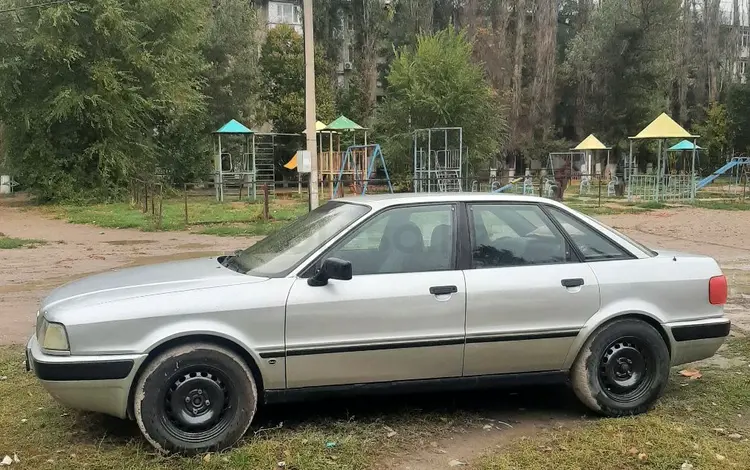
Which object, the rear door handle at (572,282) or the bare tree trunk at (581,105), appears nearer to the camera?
the rear door handle at (572,282)

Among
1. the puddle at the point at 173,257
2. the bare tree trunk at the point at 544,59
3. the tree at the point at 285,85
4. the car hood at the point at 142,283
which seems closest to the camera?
the car hood at the point at 142,283

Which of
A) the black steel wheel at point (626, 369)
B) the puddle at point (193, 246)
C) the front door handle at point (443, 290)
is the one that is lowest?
the puddle at point (193, 246)

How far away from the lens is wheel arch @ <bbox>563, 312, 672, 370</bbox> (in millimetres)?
4602

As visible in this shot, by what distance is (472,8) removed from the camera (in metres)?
50.4

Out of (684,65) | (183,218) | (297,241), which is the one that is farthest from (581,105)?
(297,241)

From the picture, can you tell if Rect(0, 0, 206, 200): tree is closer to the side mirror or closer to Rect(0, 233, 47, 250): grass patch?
Rect(0, 233, 47, 250): grass patch

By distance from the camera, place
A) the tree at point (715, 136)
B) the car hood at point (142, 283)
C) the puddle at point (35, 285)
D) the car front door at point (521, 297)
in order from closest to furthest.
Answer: the car hood at point (142, 283) → the car front door at point (521, 297) → the puddle at point (35, 285) → the tree at point (715, 136)

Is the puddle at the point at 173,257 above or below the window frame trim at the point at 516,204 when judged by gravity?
below

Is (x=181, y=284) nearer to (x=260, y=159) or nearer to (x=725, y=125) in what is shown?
(x=260, y=159)

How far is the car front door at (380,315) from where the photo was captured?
4.19 meters

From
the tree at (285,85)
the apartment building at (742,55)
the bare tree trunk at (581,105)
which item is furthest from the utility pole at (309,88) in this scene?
the apartment building at (742,55)

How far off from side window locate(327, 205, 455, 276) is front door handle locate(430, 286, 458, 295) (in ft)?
0.51

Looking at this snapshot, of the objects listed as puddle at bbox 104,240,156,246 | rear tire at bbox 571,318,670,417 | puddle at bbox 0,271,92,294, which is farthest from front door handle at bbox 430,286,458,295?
puddle at bbox 104,240,156,246

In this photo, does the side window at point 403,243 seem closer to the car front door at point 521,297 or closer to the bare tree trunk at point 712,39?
the car front door at point 521,297
